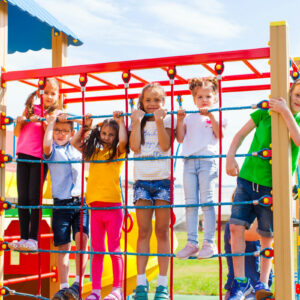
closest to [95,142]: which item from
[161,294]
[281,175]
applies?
[161,294]

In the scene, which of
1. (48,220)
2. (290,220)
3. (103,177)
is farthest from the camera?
(48,220)

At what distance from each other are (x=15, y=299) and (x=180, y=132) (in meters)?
3.20

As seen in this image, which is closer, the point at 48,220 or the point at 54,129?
the point at 54,129

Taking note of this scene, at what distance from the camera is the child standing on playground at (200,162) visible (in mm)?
3566

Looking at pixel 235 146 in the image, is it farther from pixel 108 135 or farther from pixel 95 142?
pixel 95 142

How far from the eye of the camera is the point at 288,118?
327 centimetres

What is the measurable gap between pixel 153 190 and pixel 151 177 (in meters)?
0.09

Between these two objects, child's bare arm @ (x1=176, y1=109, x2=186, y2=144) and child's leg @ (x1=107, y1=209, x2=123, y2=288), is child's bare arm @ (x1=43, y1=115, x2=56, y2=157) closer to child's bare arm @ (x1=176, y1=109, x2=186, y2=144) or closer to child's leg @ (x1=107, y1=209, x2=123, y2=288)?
child's leg @ (x1=107, y1=209, x2=123, y2=288)

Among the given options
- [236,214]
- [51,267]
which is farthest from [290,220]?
[51,267]

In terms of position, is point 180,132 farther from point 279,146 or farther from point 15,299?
point 15,299

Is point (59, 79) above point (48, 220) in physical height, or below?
above

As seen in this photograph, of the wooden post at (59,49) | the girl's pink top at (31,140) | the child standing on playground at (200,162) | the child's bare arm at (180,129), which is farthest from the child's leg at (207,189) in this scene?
the wooden post at (59,49)

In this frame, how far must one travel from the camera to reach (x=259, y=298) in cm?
343

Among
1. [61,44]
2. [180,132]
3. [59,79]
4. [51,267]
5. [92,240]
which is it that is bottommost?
[51,267]
